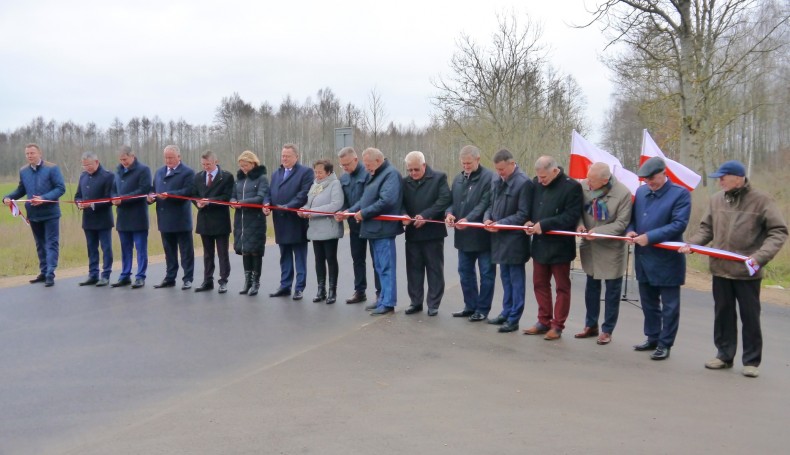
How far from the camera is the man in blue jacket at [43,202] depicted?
10.9m

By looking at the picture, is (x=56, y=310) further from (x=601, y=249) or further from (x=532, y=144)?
(x=532, y=144)

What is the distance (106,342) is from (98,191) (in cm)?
421

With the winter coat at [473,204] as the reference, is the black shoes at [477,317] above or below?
below

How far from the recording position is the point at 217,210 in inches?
395

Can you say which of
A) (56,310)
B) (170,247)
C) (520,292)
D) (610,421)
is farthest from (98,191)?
(610,421)

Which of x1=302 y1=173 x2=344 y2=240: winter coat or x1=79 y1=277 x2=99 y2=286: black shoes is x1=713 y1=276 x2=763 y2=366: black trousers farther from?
x1=79 y1=277 x2=99 y2=286: black shoes

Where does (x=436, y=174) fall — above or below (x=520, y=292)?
above

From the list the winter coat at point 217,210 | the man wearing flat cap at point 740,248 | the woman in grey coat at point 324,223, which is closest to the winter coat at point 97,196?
the winter coat at point 217,210

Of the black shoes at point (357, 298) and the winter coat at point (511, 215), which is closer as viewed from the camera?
the winter coat at point (511, 215)

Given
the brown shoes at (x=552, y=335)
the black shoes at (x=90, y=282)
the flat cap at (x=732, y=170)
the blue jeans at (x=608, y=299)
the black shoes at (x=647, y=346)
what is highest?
the flat cap at (x=732, y=170)

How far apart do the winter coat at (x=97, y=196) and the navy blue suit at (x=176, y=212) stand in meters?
0.97

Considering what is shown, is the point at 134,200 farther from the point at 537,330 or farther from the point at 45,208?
the point at 537,330

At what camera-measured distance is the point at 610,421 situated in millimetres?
5031

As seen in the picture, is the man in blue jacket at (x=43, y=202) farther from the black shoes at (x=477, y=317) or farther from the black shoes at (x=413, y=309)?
the black shoes at (x=477, y=317)
